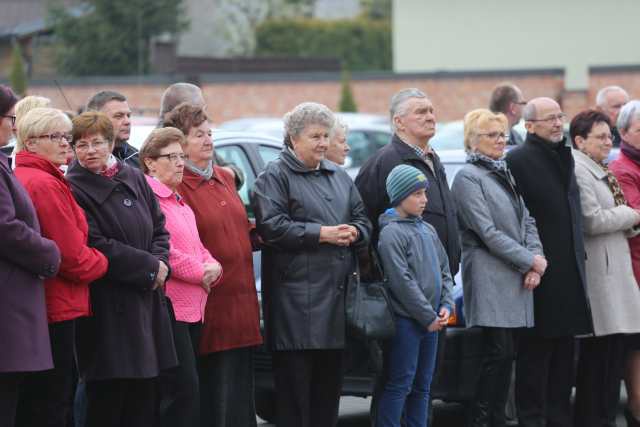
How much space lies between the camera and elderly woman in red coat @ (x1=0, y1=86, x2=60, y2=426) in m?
5.74

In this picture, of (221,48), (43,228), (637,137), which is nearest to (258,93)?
(221,48)

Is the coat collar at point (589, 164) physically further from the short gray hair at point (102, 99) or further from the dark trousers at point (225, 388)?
the short gray hair at point (102, 99)

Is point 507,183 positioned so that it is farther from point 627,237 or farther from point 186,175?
point 186,175

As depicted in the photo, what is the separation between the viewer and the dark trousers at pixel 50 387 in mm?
6125

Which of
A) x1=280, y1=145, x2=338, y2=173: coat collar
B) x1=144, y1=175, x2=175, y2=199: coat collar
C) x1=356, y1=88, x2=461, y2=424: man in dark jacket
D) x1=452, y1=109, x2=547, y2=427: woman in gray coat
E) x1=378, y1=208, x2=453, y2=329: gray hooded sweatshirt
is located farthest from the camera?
x1=452, y1=109, x2=547, y2=427: woman in gray coat

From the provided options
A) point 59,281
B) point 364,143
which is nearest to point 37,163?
point 59,281

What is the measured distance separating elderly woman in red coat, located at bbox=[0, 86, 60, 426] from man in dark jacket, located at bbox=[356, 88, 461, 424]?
2.54 metres

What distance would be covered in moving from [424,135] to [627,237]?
1.73 metres

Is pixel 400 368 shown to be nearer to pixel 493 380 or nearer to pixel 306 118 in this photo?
pixel 493 380

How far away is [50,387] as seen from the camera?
20.2 ft

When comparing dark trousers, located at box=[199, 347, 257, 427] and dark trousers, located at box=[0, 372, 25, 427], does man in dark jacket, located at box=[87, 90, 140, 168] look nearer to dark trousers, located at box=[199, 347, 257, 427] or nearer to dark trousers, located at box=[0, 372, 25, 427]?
dark trousers, located at box=[199, 347, 257, 427]

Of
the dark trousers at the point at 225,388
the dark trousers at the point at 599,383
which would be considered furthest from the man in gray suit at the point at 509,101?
the dark trousers at the point at 225,388

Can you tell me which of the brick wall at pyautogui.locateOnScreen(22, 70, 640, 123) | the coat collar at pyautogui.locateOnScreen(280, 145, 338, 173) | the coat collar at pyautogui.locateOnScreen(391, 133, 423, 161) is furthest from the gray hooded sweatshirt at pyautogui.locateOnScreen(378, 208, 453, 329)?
the brick wall at pyautogui.locateOnScreen(22, 70, 640, 123)

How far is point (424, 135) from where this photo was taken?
8062 mm
